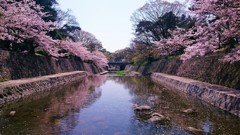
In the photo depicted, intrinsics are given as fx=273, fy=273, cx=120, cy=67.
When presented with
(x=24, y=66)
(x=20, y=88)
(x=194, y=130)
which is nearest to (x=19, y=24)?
(x=24, y=66)

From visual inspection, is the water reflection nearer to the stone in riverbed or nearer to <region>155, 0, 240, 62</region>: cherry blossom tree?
the stone in riverbed

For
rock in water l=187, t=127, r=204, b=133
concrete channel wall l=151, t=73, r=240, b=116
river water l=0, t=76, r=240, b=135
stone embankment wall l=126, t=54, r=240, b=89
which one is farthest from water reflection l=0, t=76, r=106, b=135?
stone embankment wall l=126, t=54, r=240, b=89

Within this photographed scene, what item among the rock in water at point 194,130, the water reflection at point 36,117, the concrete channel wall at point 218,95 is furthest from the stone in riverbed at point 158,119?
the concrete channel wall at point 218,95

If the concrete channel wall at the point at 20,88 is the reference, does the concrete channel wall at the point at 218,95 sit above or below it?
below

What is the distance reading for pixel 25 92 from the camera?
61.7ft

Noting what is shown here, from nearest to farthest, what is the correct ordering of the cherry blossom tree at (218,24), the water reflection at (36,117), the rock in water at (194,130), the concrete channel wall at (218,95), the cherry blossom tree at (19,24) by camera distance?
1. the water reflection at (36,117)
2. the rock in water at (194,130)
3. the concrete channel wall at (218,95)
4. the cherry blossom tree at (218,24)
5. the cherry blossom tree at (19,24)

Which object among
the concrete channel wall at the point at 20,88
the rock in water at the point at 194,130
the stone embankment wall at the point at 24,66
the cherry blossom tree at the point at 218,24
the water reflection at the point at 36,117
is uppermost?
the cherry blossom tree at the point at 218,24

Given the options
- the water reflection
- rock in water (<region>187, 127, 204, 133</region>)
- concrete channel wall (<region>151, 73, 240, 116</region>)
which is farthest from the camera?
concrete channel wall (<region>151, 73, 240, 116</region>)

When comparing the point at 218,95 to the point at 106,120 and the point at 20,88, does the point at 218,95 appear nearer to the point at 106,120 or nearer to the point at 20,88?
the point at 106,120

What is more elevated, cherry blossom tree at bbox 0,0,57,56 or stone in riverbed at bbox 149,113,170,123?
cherry blossom tree at bbox 0,0,57,56

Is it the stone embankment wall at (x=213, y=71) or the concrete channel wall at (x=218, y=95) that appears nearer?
the concrete channel wall at (x=218, y=95)

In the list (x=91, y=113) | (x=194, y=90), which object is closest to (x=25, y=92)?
(x=91, y=113)

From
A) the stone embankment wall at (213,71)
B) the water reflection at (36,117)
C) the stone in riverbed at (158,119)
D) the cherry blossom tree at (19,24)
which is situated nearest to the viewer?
the water reflection at (36,117)

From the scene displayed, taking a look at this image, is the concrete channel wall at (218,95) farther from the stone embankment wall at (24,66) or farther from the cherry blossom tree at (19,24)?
the cherry blossom tree at (19,24)
